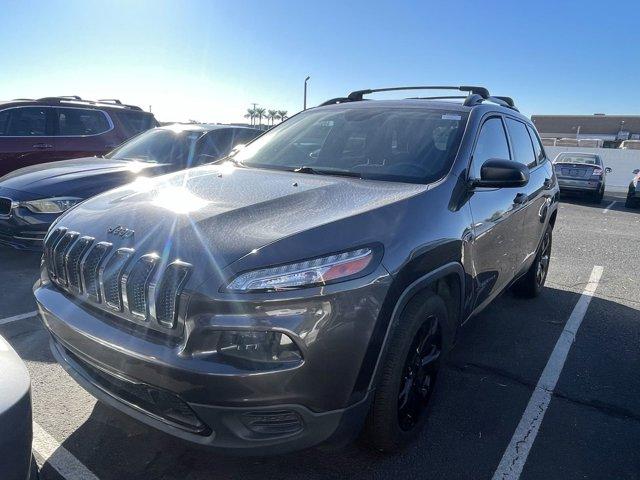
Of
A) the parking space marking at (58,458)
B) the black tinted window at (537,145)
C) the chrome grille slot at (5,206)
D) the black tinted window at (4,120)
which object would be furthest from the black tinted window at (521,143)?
the black tinted window at (4,120)

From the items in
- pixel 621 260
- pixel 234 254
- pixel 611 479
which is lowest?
pixel 621 260

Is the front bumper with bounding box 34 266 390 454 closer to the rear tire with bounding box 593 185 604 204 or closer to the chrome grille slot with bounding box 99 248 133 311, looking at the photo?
the chrome grille slot with bounding box 99 248 133 311

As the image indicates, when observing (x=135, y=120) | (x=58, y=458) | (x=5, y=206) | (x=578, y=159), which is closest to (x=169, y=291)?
(x=58, y=458)

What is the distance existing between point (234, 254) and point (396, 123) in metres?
1.84

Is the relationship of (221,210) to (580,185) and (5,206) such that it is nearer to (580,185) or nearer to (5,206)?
(5,206)

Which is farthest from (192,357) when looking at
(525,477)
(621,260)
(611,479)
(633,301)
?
(621,260)

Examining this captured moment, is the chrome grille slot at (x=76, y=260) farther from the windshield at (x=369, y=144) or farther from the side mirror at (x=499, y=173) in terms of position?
the side mirror at (x=499, y=173)

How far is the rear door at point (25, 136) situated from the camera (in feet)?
24.0

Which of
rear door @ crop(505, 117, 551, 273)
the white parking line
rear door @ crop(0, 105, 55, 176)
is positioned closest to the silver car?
the white parking line

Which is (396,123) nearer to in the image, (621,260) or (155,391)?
(155,391)

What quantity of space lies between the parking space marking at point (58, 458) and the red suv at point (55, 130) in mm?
6146

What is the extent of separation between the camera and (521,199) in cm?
377

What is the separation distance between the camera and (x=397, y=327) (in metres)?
2.19

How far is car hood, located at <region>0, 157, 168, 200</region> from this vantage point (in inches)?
201
